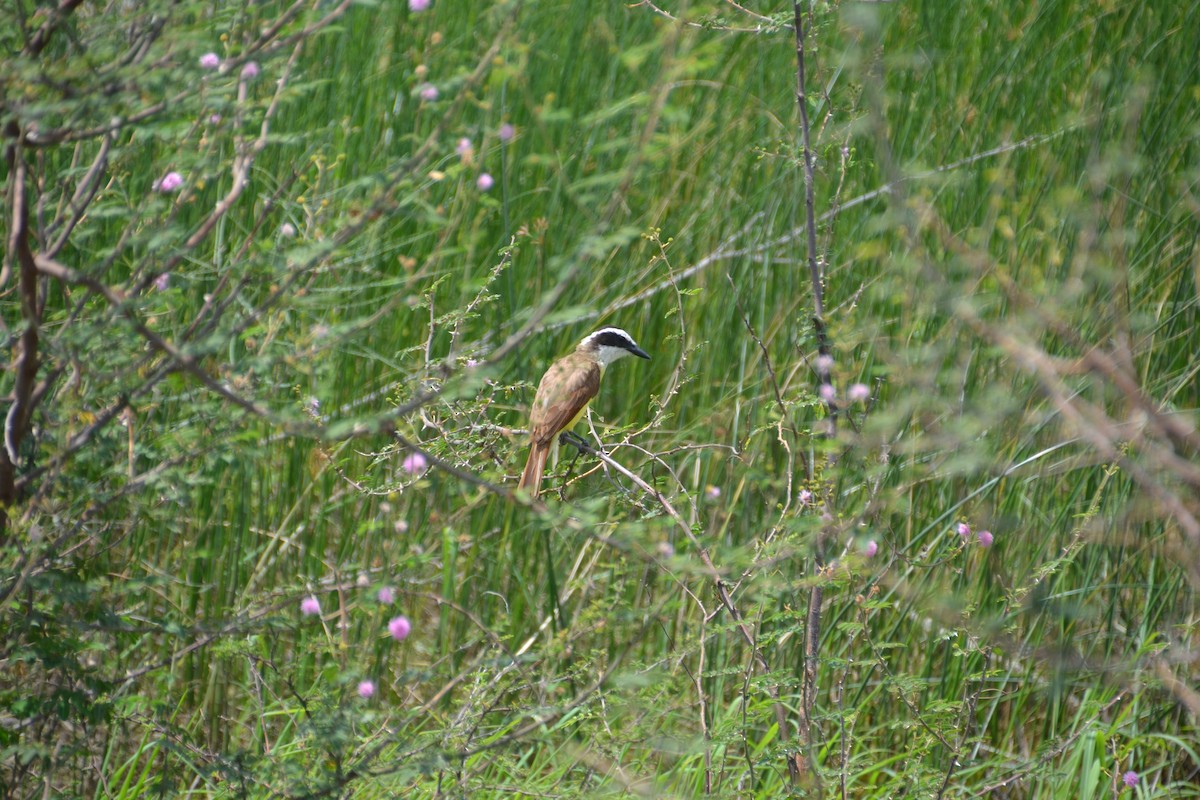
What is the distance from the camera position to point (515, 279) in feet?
13.5

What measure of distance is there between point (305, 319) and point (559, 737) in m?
1.52

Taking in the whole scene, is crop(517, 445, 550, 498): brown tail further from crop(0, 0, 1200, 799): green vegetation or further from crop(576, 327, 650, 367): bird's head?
crop(576, 327, 650, 367): bird's head

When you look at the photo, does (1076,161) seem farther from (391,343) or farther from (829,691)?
(391,343)

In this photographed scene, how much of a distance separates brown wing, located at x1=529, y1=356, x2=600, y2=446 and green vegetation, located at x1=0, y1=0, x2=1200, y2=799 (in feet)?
0.56

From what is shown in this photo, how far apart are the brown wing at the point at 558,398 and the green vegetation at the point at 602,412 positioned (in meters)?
0.17

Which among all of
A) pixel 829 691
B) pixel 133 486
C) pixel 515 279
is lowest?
pixel 829 691

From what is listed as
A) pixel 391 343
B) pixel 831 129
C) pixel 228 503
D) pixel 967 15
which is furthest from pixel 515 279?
pixel 967 15

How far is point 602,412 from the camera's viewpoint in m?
4.20

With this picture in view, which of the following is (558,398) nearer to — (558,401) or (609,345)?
(558,401)

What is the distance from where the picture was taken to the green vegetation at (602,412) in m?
1.83

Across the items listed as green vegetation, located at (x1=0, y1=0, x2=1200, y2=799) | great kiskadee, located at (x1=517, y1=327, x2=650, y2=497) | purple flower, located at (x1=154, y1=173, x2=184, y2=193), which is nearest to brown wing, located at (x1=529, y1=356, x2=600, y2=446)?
great kiskadee, located at (x1=517, y1=327, x2=650, y2=497)

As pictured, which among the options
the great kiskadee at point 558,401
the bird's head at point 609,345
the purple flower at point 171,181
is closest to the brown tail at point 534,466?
the great kiskadee at point 558,401

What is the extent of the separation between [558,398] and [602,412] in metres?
0.70

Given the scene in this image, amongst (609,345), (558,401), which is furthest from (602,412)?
(558,401)
